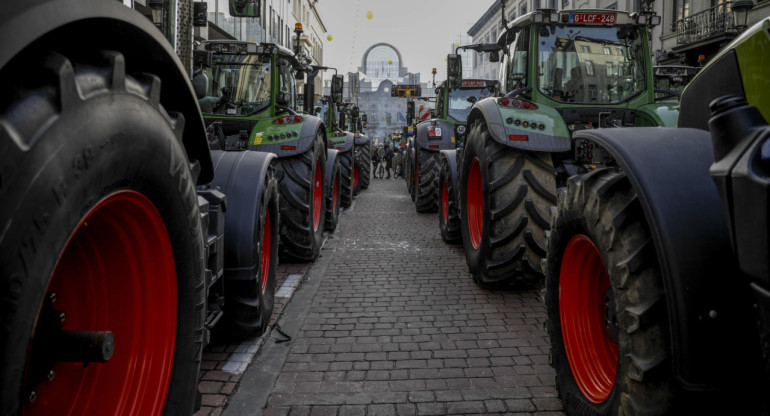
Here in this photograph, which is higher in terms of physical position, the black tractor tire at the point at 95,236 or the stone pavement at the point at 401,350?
the black tractor tire at the point at 95,236

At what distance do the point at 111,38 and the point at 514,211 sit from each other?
12.4 feet

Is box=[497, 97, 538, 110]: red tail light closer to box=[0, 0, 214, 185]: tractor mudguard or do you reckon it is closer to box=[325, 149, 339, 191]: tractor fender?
box=[325, 149, 339, 191]: tractor fender

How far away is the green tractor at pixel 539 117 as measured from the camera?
4848mm

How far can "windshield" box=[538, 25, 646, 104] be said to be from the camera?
18.3ft

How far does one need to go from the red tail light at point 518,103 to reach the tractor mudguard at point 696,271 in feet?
10.8

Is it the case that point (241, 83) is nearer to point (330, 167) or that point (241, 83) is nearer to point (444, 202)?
point (330, 167)

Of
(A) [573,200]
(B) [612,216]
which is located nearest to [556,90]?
(A) [573,200]

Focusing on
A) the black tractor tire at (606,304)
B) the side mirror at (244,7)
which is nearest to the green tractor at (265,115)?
the side mirror at (244,7)

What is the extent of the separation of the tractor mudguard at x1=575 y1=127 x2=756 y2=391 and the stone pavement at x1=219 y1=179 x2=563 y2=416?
1452 millimetres

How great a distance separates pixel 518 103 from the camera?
17.1ft

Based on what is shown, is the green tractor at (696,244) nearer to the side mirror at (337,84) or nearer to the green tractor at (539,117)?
the green tractor at (539,117)

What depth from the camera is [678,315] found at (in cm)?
174

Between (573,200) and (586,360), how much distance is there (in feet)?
2.71

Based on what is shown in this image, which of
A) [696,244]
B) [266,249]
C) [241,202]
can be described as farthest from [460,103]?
[696,244]
